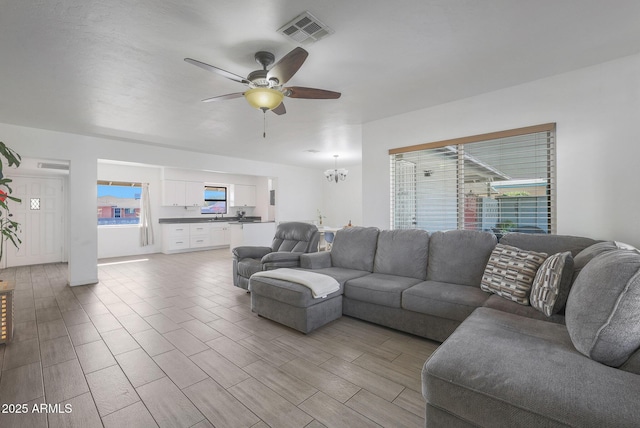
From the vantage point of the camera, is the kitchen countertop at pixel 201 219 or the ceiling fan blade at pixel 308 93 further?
the kitchen countertop at pixel 201 219

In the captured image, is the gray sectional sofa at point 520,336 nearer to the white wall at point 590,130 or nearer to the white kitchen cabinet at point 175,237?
the white wall at point 590,130

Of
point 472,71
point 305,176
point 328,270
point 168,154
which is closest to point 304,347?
point 328,270

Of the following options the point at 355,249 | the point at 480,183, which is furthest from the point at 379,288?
the point at 480,183

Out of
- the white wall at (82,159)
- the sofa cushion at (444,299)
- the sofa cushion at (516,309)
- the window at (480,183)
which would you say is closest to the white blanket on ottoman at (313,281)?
the sofa cushion at (444,299)

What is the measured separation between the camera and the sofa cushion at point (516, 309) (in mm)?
1907

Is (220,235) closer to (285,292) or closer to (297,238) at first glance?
Result: (297,238)

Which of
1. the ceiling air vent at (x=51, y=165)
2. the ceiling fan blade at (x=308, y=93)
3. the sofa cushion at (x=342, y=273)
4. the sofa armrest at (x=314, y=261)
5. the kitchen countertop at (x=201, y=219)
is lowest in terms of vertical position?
the sofa cushion at (x=342, y=273)

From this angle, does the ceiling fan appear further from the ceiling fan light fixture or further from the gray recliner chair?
the gray recliner chair

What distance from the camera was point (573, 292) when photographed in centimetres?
164

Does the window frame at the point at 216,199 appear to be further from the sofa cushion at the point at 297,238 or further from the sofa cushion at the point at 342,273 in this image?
the sofa cushion at the point at 342,273

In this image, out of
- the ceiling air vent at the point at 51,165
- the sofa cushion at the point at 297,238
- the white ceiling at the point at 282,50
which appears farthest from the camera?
the ceiling air vent at the point at 51,165

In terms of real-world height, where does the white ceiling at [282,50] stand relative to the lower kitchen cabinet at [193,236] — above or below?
above

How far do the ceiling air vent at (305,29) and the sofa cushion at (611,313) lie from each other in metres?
2.24

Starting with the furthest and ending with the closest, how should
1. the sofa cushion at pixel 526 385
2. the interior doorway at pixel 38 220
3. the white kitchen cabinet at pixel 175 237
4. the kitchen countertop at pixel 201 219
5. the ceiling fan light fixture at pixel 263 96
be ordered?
the kitchen countertop at pixel 201 219 → the white kitchen cabinet at pixel 175 237 → the interior doorway at pixel 38 220 → the ceiling fan light fixture at pixel 263 96 → the sofa cushion at pixel 526 385
